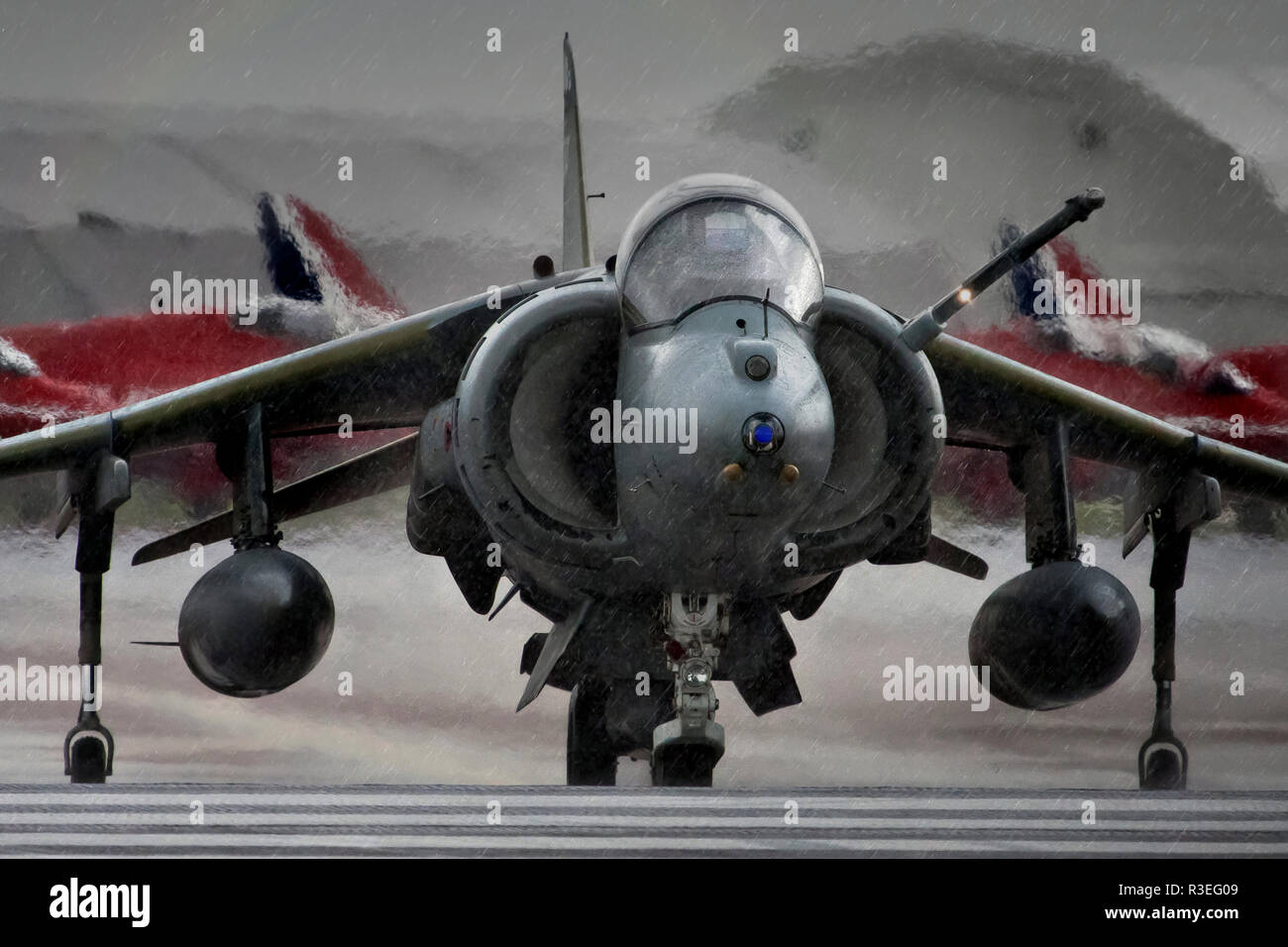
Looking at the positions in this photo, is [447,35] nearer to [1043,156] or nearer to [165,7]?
[165,7]

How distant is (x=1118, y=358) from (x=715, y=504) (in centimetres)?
645

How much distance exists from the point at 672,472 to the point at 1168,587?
14.7ft

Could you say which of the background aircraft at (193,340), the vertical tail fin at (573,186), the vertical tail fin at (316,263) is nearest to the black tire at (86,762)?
the background aircraft at (193,340)

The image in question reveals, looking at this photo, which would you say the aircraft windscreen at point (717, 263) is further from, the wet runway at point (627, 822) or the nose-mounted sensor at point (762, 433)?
the wet runway at point (627, 822)

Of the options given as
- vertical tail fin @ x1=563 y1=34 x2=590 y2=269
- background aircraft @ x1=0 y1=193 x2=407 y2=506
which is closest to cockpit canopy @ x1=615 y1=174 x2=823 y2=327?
vertical tail fin @ x1=563 y1=34 x2=590 y2=269

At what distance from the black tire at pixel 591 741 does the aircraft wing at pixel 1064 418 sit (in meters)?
2.41

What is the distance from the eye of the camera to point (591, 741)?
419 inches

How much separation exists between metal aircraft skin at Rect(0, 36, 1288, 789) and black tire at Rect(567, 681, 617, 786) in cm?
2

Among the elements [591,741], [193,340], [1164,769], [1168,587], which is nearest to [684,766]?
[591,741]

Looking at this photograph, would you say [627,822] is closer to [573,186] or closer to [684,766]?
[684,766]

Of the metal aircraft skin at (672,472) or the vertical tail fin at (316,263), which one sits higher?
the vertical tail fin at (316,263)

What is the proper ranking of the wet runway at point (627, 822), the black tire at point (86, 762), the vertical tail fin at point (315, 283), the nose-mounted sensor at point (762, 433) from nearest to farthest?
1. the wet runway at point (627, 822)
2. the nose-mounted sensor at point (762, 433)
3. the black tire at point (86, 762)
4. the vertical tail fin at point (315, 283)

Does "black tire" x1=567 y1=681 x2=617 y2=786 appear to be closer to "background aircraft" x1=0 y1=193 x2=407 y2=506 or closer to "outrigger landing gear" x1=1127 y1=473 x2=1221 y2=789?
"outrigger landing gear" x1=1127 y1=473 x2=1221 y2=789

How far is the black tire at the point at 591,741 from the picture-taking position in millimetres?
10617
